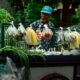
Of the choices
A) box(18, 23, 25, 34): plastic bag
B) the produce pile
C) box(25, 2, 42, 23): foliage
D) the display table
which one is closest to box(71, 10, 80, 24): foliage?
box(25, 2, 42, 23): foliage

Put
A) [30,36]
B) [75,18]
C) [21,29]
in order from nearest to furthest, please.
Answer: [21,29]
[30,36]
[75,18]

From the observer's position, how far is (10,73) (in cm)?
636


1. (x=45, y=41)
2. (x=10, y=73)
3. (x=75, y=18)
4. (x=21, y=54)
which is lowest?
(x=10, y=73)

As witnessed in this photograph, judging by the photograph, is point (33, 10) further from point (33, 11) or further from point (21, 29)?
point (21, 29)

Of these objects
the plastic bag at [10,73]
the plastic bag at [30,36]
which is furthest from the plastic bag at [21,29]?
the plastic bag at [10,73]

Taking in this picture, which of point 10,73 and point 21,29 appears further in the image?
point 21,29

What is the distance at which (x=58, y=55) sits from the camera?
701 cm

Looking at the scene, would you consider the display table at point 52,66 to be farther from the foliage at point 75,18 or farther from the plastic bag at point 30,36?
the foliage at point 75,18

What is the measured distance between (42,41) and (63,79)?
0.73m

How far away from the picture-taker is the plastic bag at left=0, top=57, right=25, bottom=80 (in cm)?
632

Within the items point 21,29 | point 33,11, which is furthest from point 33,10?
point 21,29

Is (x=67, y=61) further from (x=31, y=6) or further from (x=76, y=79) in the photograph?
(x=31, y=6)

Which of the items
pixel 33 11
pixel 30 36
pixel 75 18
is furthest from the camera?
pixel 33 11

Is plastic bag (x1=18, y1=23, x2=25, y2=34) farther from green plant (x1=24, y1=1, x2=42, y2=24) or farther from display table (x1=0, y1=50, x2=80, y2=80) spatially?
green plant (x1=24, y1=1, x2=42, y2=24)
